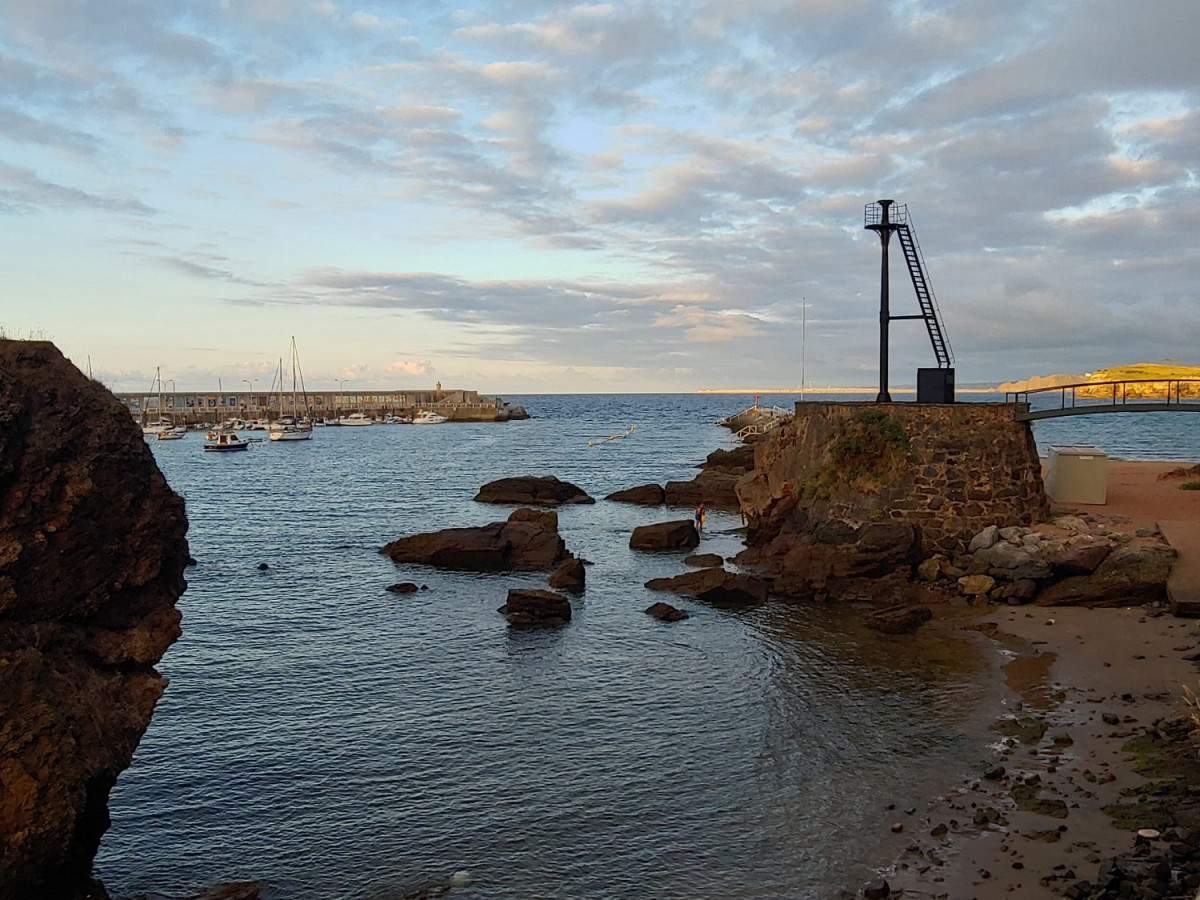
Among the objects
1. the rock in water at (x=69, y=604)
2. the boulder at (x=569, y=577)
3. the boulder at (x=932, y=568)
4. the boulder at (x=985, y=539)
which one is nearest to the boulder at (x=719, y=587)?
the boulder at (x=569, y=577)

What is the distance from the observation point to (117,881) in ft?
40.1

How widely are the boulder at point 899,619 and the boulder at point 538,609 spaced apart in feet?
26.6

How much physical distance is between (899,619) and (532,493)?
3171 cm

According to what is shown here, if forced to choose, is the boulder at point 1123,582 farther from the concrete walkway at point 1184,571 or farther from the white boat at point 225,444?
the white boat at point 225,444

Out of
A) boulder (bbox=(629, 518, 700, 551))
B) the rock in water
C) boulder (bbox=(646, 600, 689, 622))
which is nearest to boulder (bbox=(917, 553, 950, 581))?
boulder (bbox=(646, 600, 689, 622))

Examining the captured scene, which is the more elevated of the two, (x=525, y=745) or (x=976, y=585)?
(x=976, y=585)

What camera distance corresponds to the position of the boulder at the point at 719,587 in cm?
2712

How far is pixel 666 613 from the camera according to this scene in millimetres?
25734

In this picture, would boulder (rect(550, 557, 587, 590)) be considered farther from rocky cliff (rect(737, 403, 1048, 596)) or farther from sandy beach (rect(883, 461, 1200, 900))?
sandy beach (rect(883, 461, 1200, 900))

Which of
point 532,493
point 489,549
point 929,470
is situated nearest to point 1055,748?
point 929,470

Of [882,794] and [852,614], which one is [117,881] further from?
[852,614]

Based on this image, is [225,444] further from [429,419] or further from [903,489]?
[903,489]

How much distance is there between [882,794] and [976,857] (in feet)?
7.48

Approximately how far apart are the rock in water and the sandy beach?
31.5ft
